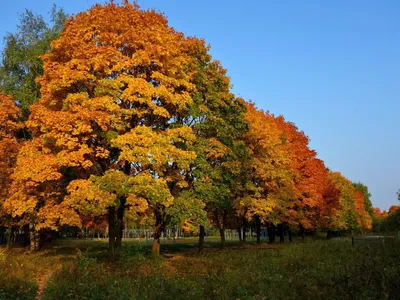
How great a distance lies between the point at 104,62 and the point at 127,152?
5.63 metres

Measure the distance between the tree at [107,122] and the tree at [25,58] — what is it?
12.4 metres

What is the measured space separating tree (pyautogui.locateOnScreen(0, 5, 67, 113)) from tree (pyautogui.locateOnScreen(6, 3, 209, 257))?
12.4m

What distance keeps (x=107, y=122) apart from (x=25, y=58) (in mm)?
20112

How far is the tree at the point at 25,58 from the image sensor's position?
33969mm

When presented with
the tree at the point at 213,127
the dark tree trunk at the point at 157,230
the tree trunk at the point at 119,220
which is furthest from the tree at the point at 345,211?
the tree trunk at the point at 119,220

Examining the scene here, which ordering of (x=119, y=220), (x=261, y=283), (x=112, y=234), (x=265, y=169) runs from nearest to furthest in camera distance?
(x=261, y=283), (x=119, y=220), (x=112, y=234), (x=265, y=169)

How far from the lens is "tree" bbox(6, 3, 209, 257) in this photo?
19297 mm

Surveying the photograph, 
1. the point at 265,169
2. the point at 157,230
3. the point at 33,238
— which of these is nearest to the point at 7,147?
the point at 33,238

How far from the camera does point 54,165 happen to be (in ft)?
67.3

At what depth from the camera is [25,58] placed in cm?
3438

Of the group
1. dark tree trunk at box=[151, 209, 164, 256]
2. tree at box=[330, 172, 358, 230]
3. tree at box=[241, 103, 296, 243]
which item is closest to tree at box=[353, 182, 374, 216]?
tree at box=[330, 172, 358, 230]

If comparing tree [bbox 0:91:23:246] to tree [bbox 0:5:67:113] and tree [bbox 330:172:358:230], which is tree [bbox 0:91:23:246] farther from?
tree [bbox 330:172:358:230]

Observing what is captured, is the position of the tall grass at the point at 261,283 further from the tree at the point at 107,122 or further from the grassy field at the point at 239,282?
the tree at the point at 107,122

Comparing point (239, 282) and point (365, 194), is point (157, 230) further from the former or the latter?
point (365, 194)
